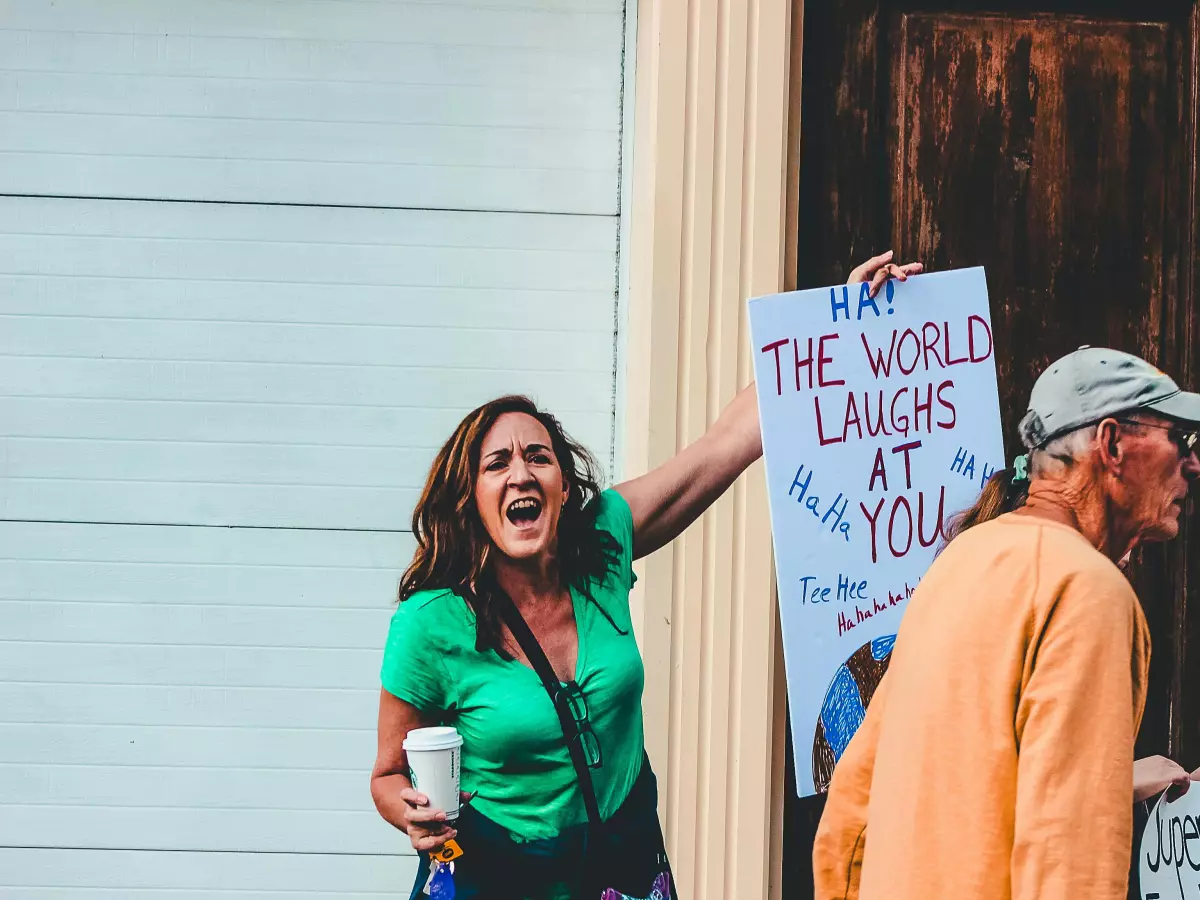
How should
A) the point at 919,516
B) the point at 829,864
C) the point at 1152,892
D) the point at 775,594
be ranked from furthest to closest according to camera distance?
the point at 775,594
the point at 919,516
the point at 1152,892
the point at 829,864

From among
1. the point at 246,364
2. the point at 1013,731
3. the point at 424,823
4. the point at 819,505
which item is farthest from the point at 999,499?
the point at 246,364

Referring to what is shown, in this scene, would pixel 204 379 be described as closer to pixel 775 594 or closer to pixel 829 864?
pixel 775 594

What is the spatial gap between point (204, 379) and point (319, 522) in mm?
546

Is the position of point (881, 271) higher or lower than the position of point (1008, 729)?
higher

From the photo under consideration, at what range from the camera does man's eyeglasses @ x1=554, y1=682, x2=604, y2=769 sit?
2.40 m

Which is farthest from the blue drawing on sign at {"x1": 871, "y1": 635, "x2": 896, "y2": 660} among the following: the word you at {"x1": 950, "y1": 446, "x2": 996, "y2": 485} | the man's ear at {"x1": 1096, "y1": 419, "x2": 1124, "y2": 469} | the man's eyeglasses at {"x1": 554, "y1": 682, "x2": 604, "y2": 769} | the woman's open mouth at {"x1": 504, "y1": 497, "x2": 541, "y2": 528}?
the man's ear at {"x1": 1096, "y1": 419, "x2": 1124, "y2": 469}

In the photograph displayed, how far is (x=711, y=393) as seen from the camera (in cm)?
361

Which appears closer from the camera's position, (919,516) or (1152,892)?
(1152,892)

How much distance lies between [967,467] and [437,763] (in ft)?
4.41

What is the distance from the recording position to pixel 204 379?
373cm

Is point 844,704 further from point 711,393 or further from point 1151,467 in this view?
point 711,393

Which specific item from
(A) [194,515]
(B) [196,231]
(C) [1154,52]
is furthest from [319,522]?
(C) [1154,52]

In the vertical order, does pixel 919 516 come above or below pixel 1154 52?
below

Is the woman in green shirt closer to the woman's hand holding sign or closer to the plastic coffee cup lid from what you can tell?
the woman's hand holding sign
